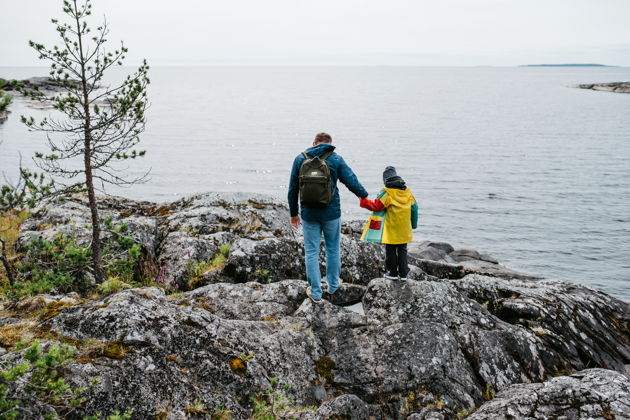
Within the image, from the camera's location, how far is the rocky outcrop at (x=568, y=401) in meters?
5.06

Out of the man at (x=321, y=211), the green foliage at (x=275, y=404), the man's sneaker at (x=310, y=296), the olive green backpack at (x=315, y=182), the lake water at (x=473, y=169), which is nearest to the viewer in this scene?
the green foliage at (x=275, y=404)

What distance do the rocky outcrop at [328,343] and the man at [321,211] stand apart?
30.2 inches

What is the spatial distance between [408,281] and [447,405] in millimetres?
2962

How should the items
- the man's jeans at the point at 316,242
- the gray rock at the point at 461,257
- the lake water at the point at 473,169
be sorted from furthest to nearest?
the lake water at the point at 473,169, the gray rock at the point at 461,257, the man's jeans at the point at 316,242

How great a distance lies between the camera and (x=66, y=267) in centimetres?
897

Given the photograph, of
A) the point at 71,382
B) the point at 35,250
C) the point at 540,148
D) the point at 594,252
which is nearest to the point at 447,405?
the point at 71,382

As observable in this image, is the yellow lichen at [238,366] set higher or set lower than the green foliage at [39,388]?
lower

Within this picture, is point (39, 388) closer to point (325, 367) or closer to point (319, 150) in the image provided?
point (325, 367)

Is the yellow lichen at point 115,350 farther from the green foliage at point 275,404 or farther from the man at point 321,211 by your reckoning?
the man at point 321,211

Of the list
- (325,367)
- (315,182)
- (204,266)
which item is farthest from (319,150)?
(204,266)

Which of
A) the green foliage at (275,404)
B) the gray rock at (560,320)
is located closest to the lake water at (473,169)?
the gray rock at (560,320)

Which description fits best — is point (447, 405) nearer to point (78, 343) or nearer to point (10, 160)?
point (78, 343)

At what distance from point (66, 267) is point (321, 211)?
575 centimetres

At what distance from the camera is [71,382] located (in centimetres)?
474
